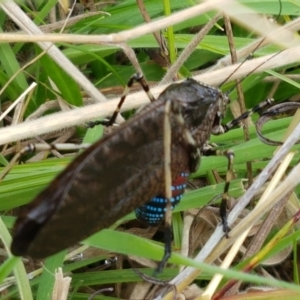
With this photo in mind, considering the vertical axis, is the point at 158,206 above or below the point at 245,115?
below

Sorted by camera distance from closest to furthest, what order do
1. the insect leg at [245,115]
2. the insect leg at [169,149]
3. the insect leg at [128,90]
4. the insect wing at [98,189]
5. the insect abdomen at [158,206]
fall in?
1. the insect wing at [98,189]
2. the insect leg at [169,149]
3. the insect abdomen at [158,206]
4. the insect leg at [128,90]
5. the insect leg at [245,115]

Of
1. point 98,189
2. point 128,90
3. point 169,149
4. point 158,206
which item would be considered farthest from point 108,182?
point 128,90

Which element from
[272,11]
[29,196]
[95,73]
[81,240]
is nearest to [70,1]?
[95,73]

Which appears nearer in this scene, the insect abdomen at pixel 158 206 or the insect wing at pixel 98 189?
the insect wing at pixel 98 189

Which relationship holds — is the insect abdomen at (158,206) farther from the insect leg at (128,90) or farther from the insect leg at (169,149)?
the insect leg at (128,90)

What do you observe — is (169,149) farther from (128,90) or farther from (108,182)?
(128,90)

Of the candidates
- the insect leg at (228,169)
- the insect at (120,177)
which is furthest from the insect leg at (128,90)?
the insect leg at (228,169)

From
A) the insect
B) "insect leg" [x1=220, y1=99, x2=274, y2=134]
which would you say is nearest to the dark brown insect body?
the insect

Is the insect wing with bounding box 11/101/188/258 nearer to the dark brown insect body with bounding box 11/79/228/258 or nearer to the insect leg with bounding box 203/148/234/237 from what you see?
the dark brown insect body with bounding box 11/79/228/258
